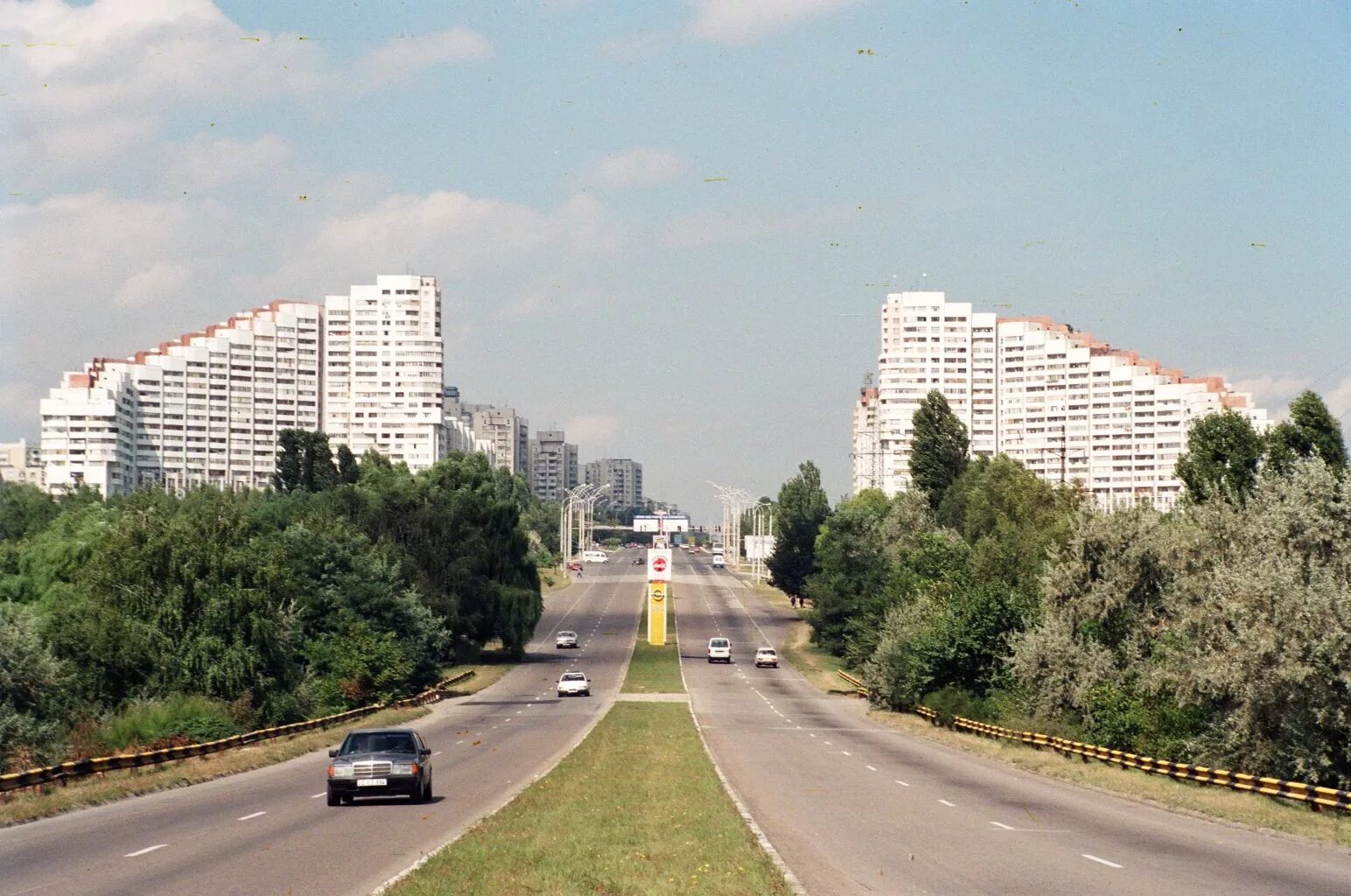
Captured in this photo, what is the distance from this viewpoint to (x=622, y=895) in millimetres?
18547

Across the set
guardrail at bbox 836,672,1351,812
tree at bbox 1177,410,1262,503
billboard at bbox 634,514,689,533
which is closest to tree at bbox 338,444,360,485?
billboard at bbox 634,514,689,533

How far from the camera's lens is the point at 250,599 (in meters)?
59.8

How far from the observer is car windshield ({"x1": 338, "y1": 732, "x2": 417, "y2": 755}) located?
31.4 meters

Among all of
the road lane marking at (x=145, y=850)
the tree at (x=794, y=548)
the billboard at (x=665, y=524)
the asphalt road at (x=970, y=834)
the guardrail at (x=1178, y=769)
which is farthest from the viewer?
the tree at (x=794, y=548)

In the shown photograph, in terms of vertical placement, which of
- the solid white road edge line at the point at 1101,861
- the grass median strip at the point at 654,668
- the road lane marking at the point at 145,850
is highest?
the road lane marking at the point at 145,850

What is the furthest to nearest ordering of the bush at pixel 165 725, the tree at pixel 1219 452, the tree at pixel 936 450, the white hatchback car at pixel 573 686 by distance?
the tree at pixel 936 450, the white hatchback car at pixel 573 686, the tree at pixel 1219 452, the bush at pixel 165 725

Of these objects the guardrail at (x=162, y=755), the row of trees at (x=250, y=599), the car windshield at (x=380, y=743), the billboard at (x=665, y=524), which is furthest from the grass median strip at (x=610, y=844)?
the billboard at (x=665, y=524)

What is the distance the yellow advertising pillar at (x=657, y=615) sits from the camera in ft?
410

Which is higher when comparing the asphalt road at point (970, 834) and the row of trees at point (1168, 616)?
the row of trees at point (1168, 616)

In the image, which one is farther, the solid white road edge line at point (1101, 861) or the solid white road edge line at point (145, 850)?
the solid white road edge line at point (1101, 861)

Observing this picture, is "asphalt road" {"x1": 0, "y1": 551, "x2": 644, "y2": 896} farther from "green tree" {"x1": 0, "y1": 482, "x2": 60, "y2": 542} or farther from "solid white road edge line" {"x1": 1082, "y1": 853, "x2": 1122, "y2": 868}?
"green tree" {"x1": 0, "y1": 482, "x2": 60, "y2": 542}

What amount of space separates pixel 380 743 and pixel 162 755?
40.9 ft

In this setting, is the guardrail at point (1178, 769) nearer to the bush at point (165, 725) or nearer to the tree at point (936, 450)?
the bush at point (165, 725)

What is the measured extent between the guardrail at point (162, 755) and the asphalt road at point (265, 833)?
6.24 ft
